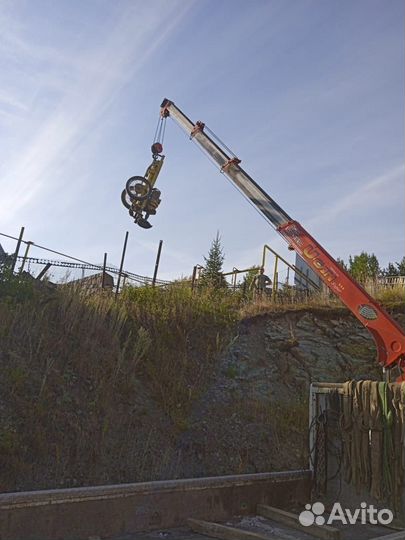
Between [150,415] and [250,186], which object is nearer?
[150,415]

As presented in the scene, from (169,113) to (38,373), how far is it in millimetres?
9115

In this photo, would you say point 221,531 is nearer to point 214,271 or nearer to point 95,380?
point 95,380

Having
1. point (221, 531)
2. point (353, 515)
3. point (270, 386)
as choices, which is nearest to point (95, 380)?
point (270, 386)

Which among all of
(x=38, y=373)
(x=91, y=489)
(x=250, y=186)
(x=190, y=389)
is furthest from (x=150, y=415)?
(x=250, y=186)

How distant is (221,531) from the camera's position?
5.29m

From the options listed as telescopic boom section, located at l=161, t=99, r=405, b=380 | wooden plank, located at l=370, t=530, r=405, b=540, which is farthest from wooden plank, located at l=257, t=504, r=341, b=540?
telescopic boom section, located at l=161, t=99, r=405, b=380

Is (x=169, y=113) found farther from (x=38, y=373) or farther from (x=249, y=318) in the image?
(x=38, y=373)

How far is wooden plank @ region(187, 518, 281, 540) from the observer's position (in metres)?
5.10

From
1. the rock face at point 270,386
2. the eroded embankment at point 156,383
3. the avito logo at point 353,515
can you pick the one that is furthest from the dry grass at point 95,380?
the avito logo at point 353,515

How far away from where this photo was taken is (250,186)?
12.2 m

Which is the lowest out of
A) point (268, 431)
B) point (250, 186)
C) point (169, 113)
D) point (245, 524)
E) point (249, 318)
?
point (245, 524)

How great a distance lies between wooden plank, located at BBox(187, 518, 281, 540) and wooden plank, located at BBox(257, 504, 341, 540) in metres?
0.53

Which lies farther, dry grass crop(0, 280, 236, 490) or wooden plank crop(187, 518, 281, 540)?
dry grass crop(0, 280, 236, 490)

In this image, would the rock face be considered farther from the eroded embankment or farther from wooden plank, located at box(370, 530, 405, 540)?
wooden plank, located at box(370, 530, 405, 540)
